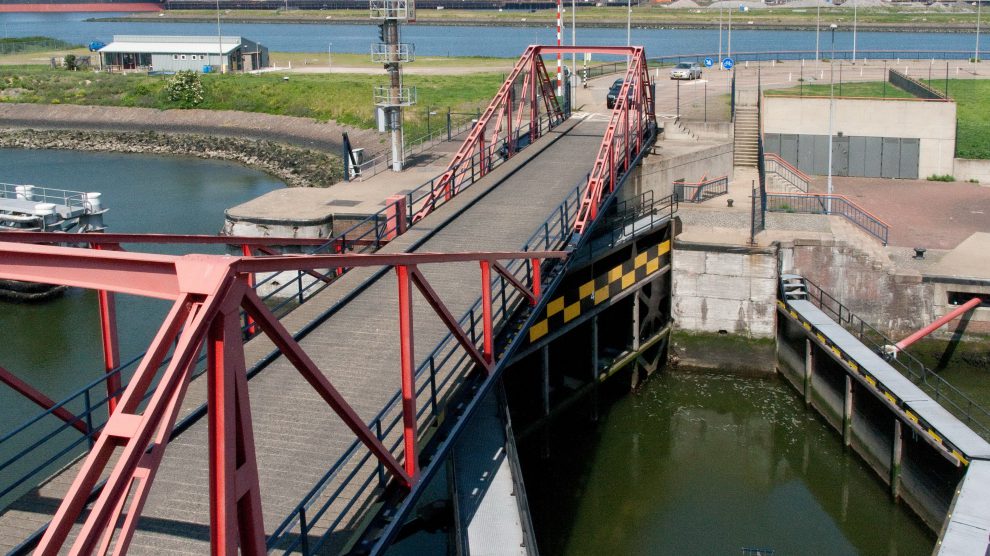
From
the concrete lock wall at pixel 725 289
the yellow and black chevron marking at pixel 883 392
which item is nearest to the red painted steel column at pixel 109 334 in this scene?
the yellow and black chevron marking at pixel 883 392

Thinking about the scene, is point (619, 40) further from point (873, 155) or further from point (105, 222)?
point (105, 222)

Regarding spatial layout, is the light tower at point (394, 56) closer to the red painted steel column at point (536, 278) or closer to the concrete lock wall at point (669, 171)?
the concrete lock wall at point (669, 171)

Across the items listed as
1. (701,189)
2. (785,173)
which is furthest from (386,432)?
(785,173)

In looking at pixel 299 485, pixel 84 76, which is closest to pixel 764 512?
pixel 299 485

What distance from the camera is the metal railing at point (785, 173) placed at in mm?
42503

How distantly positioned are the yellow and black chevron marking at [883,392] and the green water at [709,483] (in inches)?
86.0

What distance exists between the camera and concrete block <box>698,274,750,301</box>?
3300 cm

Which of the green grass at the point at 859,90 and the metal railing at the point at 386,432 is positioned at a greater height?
the green grass at the point at 859,90

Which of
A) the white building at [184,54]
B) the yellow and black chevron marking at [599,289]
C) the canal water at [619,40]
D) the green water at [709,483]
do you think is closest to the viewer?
the green water at [709,483]

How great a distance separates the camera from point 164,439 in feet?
29.9

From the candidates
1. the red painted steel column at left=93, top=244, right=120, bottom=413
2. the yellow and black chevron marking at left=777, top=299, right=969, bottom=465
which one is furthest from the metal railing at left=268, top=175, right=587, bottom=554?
the yellow and black chevron marking at left=777, top=299, right=969, bottom=465

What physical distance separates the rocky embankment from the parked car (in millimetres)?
19810

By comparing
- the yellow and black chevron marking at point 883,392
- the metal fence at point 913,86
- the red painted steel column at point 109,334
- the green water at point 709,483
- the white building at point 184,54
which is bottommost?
the green water at point 709,483

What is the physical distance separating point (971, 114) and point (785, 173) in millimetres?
18051
